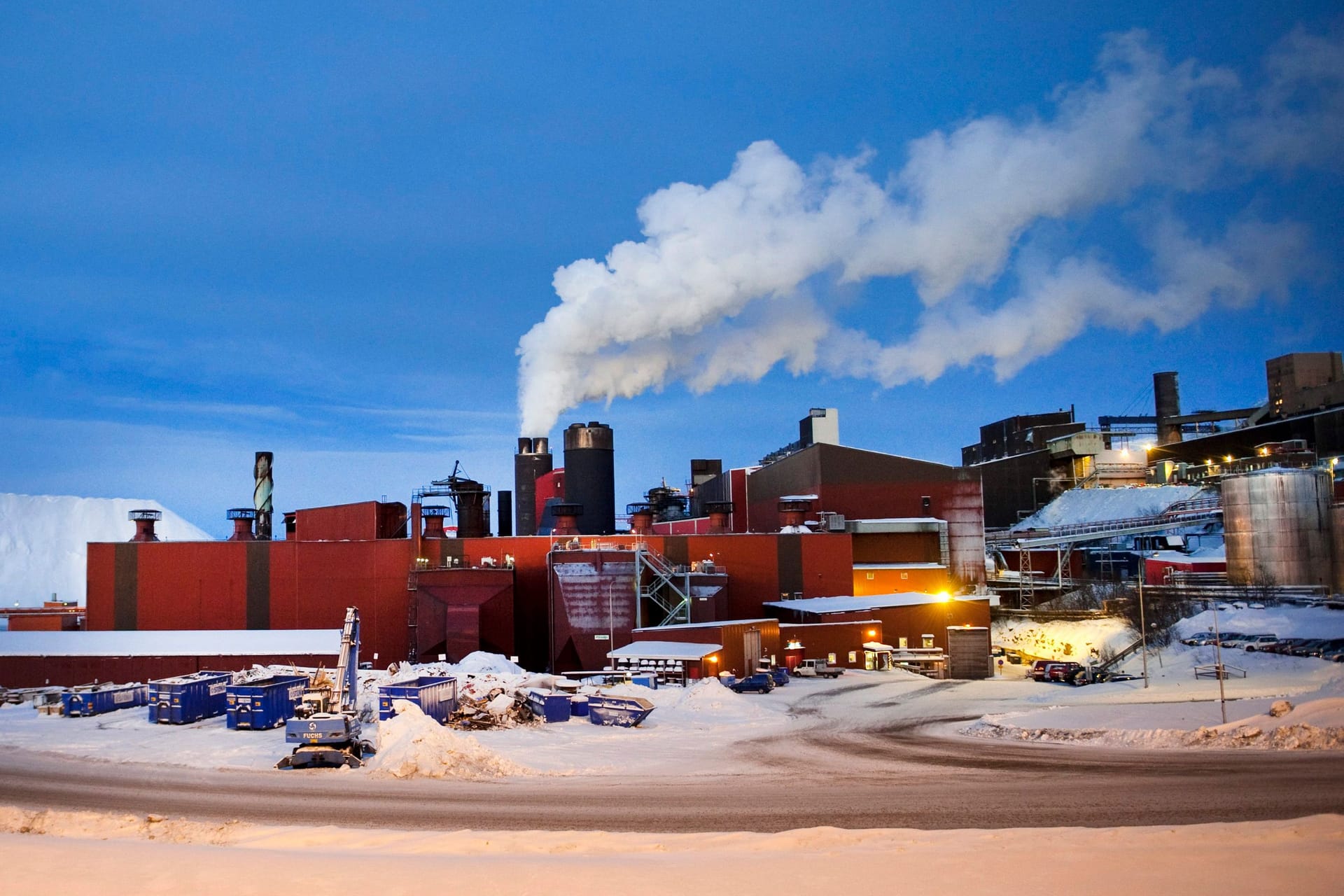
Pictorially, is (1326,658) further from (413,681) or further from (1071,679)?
(413,681)

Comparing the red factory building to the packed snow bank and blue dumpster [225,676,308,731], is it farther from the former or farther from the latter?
the packed snow bank

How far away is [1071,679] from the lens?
113 feet

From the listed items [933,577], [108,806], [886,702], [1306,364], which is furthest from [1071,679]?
[1306,364]

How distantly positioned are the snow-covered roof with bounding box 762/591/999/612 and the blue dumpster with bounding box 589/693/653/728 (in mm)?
17846

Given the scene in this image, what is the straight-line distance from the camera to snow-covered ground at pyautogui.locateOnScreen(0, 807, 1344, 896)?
10.0 meters

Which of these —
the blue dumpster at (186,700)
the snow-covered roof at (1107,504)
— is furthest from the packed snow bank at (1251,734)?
the snow-covered roof at (1107,504)

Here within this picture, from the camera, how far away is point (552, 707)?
27.6m

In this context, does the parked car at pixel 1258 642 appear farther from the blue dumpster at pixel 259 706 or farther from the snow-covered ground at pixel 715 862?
the blue dumpster at pixel 259 706

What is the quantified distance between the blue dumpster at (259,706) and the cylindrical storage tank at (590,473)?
22869 mm

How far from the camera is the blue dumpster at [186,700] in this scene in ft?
93.5

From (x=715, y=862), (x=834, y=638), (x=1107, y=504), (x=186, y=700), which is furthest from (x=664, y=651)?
(x=1107, y=504)

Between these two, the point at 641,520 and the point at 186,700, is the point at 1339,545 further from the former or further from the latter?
the point at 186,700

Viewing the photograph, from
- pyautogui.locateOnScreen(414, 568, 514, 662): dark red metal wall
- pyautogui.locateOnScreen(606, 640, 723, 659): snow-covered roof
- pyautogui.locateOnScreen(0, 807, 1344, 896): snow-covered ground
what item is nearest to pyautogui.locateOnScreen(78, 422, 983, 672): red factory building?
pyautogui.locateOnScreen(414, 568, 514, 662): dark red metal wall

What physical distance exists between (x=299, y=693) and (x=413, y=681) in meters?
3.62
